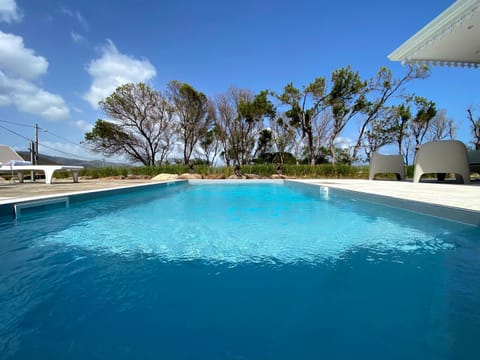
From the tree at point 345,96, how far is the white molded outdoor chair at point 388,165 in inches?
315

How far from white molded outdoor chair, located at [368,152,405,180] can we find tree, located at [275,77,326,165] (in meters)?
7.76

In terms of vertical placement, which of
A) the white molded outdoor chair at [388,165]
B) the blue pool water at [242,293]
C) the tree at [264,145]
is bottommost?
the blue pool water at [242,293]

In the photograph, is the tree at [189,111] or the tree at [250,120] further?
the tree at [189,111]

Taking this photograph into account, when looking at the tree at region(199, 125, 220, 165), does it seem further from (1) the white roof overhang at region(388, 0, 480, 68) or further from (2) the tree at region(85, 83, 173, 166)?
(1) the white roof overhang at region(388, 0, 480, 68)

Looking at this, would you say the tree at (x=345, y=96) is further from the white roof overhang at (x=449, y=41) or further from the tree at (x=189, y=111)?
the tree at (x=189, y=111)

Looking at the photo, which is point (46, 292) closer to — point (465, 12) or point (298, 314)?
point (298, 314)

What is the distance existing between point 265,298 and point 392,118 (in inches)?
798

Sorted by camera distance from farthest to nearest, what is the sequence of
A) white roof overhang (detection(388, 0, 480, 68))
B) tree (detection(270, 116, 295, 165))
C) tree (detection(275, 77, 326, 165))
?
1. tree (detection(270, 116, 295, 165))
2. tree (detection(275, 77, 326, 165))
3. white roof overhang (detection(388, 0, 480, 68))

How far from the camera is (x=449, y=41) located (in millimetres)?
5250

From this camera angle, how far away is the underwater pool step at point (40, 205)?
350 cm

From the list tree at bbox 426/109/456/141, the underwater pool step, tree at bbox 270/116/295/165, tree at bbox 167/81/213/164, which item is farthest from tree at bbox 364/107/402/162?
the underwater pool step

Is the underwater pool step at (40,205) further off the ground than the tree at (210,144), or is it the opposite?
the tree at (210,144)

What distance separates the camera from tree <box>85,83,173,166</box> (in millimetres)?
17500

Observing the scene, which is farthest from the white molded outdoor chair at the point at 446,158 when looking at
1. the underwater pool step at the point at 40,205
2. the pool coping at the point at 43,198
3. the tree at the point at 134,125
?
the tree at the point at 134,125
